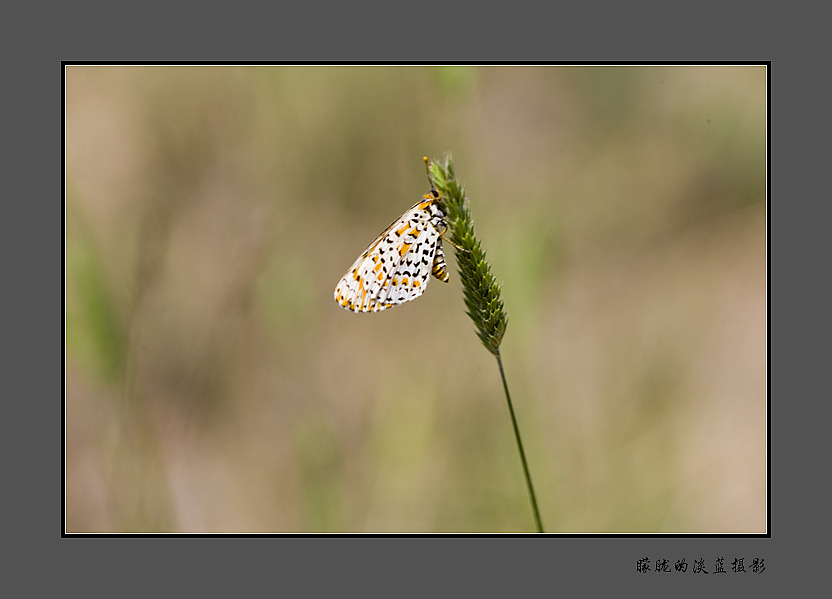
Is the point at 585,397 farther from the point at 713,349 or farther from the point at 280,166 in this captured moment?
the point at 280,166

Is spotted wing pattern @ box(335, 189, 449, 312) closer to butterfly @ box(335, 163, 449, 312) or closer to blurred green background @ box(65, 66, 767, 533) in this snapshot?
butterfly @ box(335, 163, 449, 312)

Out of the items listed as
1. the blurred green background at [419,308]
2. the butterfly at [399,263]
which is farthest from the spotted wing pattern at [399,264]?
the blurred green background at [419,308]

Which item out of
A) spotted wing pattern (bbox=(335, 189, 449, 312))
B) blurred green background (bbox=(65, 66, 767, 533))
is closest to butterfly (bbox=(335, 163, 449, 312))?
spotted wing pattern (bbox=(335, 189, 449, 312))

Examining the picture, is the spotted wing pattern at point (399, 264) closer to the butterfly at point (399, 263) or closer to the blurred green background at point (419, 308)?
the butterfly at point (399, 263)

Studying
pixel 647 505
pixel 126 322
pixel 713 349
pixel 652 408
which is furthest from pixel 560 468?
pixel 126 322

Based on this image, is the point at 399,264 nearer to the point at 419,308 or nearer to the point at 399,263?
the point at 399,263
